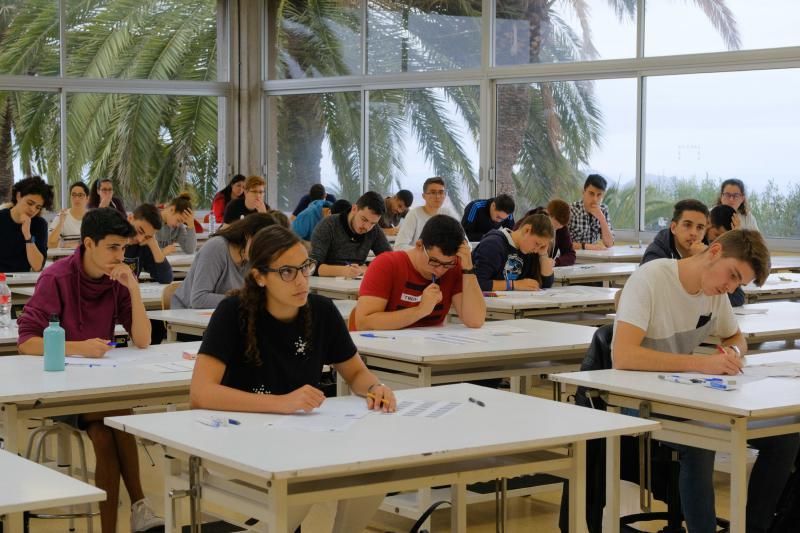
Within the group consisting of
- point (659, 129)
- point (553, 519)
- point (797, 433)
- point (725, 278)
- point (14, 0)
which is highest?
point (14, 0)

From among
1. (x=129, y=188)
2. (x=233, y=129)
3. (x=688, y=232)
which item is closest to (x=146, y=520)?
(x=688, y=232)

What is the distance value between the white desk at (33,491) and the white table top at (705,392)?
178 cm

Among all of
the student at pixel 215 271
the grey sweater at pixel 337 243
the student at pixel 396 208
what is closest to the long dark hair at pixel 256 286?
the student at pixel 215 271

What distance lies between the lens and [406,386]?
441 centimetres

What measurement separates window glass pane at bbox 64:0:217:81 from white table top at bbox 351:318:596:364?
9062mm

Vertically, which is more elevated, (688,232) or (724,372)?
(688,232)

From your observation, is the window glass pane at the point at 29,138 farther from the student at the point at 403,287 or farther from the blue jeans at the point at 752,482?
the blue jeans at the point at 752,482

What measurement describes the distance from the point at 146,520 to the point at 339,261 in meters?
3.70

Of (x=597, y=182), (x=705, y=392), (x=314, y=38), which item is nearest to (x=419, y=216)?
(x=597, y=182)

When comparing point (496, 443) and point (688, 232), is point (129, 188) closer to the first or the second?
point (688, 232)

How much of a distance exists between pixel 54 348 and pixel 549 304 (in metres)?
3.01

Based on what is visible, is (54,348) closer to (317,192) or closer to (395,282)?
(395,282)

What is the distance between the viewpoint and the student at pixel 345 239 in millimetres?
7471

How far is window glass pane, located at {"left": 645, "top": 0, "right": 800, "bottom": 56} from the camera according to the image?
9562 millimetres
